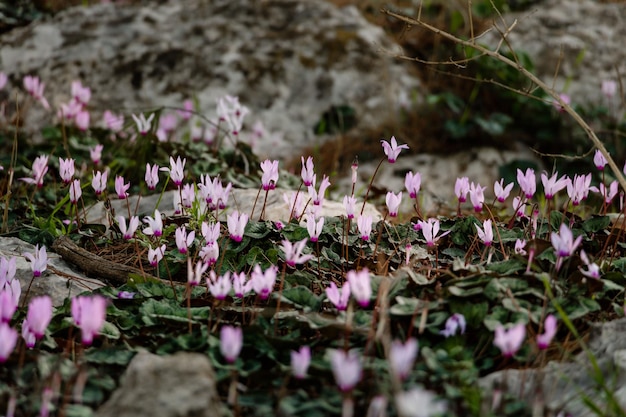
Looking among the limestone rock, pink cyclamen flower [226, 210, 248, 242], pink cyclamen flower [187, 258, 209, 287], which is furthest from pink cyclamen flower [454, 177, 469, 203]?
the limestone rock

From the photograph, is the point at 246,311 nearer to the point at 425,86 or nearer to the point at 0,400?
the point at 0,400

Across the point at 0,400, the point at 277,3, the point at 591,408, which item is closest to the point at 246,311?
the point at 0,400

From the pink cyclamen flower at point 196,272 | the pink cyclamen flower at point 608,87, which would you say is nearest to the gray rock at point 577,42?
the pink cyclamen flower at point 608,87

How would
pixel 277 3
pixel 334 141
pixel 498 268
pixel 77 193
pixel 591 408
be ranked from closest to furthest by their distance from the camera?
pixel 591 408
pixel 498 268
pixel 77 193
pixel 334 141
pixel 277 3

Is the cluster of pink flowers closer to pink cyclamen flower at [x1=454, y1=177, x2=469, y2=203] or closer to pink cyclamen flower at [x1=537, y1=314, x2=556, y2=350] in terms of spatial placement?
pink cyclamen flower at [x1=537, y1=314, x2=556, y2=350]

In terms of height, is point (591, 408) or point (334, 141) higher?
point (591, 408)

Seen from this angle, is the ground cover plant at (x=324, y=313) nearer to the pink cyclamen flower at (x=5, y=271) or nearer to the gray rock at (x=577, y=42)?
the pink cyclamen flower at (x=5, y=271)
